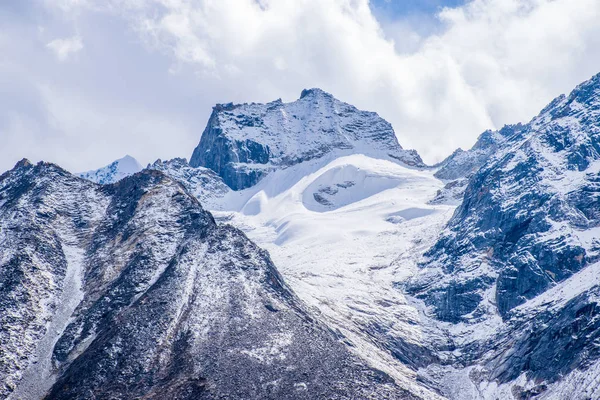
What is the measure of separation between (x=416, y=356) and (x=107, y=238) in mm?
75726

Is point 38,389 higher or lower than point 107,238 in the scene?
lower

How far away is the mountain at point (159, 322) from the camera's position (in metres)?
147

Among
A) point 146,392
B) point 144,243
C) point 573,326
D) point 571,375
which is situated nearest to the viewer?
point 146,392

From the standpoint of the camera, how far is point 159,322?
6319 inches

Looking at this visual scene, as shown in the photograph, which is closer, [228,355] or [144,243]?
[228,355]

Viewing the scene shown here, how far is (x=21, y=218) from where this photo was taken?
646 ft

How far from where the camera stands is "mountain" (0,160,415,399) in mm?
147375

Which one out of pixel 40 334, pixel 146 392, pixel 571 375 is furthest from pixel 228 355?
pixel 571 375

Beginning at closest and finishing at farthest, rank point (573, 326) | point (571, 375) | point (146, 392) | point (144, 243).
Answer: point (146, 392) < point (571, 375) < point (573, 326) < point (144, 243)

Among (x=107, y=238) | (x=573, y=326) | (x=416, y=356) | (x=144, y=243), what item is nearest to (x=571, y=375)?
(x=573, y=326)

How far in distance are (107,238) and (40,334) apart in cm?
3814

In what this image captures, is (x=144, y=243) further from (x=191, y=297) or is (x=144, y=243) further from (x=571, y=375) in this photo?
(x=571, y=375)

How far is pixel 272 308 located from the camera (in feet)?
553

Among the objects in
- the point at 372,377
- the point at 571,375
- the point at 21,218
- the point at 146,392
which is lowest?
the point at 571,375
